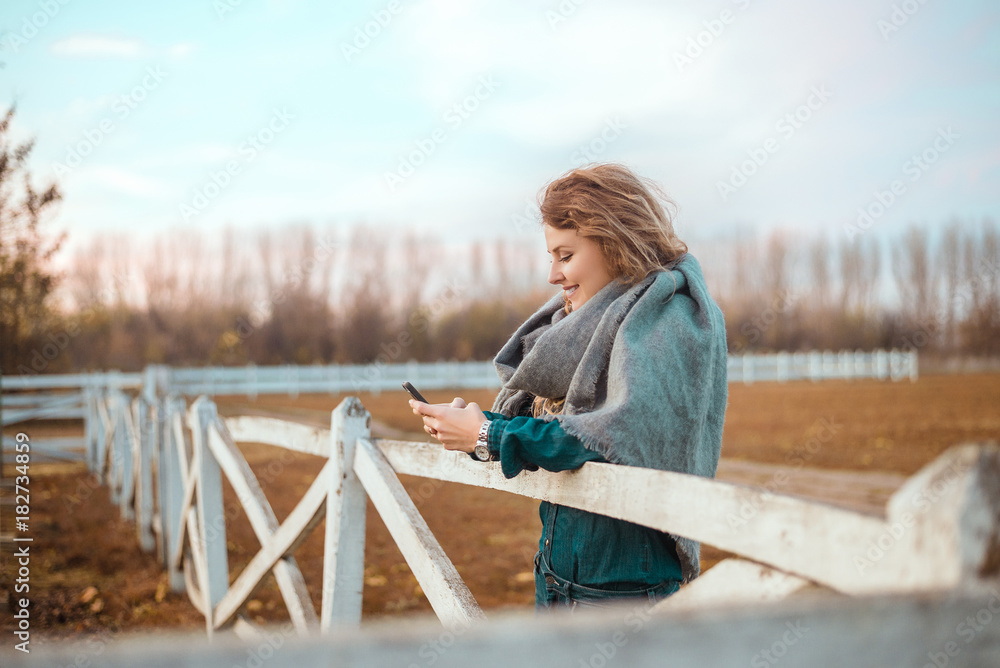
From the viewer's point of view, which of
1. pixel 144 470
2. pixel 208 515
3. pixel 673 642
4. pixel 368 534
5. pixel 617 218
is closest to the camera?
pixel 673 642

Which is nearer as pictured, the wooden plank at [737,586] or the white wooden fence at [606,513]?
the white wooden fence at [606,513]

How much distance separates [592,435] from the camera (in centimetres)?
143

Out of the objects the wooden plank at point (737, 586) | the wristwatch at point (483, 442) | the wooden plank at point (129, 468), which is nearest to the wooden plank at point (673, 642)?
the wooden plank at point (737, 586)

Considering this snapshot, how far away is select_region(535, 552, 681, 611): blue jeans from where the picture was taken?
1562 mm

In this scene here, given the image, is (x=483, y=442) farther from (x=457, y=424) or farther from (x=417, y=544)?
(x=417, y=544)

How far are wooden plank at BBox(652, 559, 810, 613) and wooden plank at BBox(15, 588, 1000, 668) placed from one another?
0.97ft

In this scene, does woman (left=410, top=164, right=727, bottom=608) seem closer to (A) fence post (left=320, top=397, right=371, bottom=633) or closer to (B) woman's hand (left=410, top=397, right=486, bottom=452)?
(B) woman's hand (left=410, top=397, right=486, bottom=452)

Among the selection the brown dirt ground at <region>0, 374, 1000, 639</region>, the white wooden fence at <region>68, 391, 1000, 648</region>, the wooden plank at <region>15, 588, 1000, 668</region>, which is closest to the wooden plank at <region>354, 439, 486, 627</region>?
the white wooden fence at <region>68, 391, 1000, 648</region>

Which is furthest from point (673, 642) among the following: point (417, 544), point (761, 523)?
point (417, 544)

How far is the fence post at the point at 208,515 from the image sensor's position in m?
3.82

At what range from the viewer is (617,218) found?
66.7 inches

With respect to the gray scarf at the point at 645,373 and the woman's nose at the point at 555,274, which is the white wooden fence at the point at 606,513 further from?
the woman's nose at the point at 555,274

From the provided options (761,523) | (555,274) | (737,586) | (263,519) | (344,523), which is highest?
(555,274)

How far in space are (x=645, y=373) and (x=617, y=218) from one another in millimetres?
423
